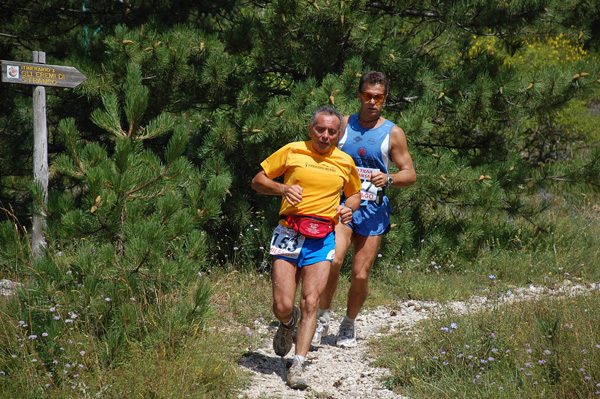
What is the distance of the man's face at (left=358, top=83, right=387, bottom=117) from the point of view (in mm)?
4570

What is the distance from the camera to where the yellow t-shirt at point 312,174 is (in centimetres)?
416

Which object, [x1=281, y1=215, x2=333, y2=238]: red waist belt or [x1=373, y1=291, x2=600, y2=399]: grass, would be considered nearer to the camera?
[x1=373, y1=291, x2=600, y2=399]: grass

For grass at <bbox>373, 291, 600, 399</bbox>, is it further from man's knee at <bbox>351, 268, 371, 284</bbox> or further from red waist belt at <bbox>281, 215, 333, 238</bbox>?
red waist belt at <bbox>281, 215, 333, 238</bbox>

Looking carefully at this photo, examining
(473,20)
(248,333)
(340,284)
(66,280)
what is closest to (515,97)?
(473,20)

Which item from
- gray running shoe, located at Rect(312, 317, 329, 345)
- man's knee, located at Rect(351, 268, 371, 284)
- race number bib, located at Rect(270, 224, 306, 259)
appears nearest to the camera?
race number bib, located at Rect(270, 224, 306, 259)

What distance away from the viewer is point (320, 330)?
503cm

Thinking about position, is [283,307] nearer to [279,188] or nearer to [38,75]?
[279,188]

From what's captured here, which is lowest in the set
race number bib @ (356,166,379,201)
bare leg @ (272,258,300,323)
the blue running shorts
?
bare leg @ (272,258,300,323)

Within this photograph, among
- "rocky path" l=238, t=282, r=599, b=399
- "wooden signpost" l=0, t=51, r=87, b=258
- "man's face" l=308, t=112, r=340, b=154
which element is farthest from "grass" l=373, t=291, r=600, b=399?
"wooden signpost" l=0, t=51, r=87, b=258

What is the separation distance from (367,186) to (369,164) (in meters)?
0.17

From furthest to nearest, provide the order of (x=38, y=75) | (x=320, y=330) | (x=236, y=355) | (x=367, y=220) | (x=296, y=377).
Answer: (x=38, y=75) < (x=320, y=330) < (x=367, y=220) < (x=236, y=355) < (x=296, y=377)

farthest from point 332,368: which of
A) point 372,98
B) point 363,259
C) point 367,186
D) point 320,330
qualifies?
point 372,98

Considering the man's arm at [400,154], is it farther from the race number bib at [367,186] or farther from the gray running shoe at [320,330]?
the gray running shoe at [320,330]

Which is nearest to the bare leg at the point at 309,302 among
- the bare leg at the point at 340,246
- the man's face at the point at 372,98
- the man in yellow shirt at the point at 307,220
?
the man in yellow shirt at the point at 307,220
